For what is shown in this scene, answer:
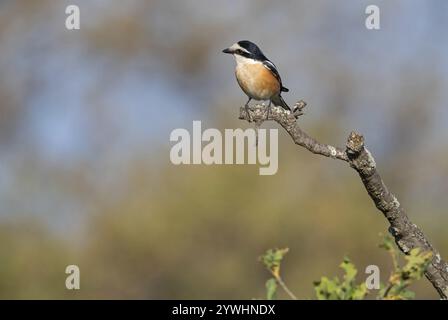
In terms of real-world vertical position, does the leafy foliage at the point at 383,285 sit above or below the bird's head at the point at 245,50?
below

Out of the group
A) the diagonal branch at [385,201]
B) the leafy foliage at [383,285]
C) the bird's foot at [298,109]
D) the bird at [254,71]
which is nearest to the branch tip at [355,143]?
the diagonal branch at [385,201]

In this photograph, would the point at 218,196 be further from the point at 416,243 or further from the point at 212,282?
the point at 416,243

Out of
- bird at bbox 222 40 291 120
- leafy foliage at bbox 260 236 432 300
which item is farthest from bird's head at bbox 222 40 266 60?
leafy foliage at bbox 260 236 432 300

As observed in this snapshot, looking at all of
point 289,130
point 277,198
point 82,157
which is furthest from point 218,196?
point 289,130

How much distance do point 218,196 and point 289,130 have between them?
12.5m

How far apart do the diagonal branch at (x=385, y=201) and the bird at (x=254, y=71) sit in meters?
3.21

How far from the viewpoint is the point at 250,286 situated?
14.6 meters

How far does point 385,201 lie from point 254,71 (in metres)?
4.02

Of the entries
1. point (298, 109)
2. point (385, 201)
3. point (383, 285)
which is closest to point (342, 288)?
point (383, 285)

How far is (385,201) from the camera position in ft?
10.6

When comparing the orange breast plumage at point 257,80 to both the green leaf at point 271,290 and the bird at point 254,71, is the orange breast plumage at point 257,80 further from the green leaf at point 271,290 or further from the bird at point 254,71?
the green leaf at point 271,290

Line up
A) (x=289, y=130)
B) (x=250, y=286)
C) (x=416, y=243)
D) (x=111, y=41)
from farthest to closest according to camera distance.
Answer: (x=111, y=41)
(x=250, y=286)
(x=289, y=130)
(x=416, y=243)

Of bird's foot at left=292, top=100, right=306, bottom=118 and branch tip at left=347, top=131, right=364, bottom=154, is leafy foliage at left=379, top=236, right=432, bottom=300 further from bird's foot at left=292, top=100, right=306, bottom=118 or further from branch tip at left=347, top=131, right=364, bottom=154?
bird's foot at left=292, top=100, right=306, bottom=118

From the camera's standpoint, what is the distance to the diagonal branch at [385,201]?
293 centimetres
